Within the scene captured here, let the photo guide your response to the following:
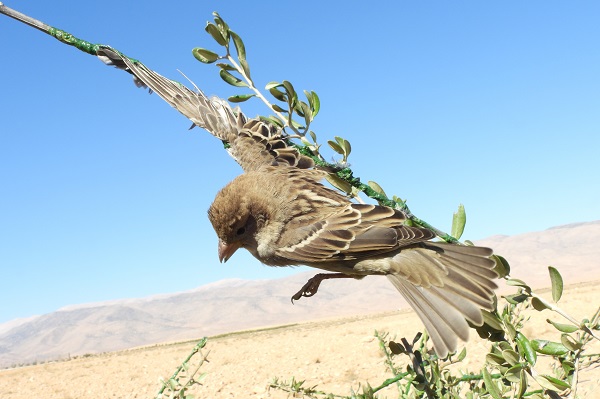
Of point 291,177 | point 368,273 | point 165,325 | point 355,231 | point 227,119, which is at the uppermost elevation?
point 227,119

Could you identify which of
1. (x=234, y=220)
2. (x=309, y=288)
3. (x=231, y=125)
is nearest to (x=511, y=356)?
(x=309, y=288)

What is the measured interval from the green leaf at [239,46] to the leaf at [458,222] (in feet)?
2.60

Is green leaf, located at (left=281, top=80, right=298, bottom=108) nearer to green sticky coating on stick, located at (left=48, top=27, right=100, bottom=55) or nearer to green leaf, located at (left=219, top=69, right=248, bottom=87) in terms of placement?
green leaf, located at (left=219, top=69, right=248, bottom=87)

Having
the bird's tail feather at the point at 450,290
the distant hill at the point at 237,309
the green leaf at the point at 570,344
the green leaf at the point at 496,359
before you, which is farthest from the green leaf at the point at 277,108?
the distant hill at the point at 237,309

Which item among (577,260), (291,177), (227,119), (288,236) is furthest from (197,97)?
(577,260)

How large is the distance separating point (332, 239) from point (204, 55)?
0.82 meters

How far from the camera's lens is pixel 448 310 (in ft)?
6.45

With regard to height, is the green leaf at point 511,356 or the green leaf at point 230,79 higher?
the green leaf at point 230,79

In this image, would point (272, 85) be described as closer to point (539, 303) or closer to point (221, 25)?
point (221, 25)

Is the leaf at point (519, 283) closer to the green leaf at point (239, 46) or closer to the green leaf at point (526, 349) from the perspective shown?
the green leaf at point (526, 349)

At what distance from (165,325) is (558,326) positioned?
123 meters

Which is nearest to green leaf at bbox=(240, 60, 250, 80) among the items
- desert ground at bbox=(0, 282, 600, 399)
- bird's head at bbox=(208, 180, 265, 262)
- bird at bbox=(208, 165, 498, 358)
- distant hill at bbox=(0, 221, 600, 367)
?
bird at bbox=(208, 165, 498, 358)

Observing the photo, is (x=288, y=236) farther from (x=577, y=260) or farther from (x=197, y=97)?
(x=577, y=260)

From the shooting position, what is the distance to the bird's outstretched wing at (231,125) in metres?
2.62
